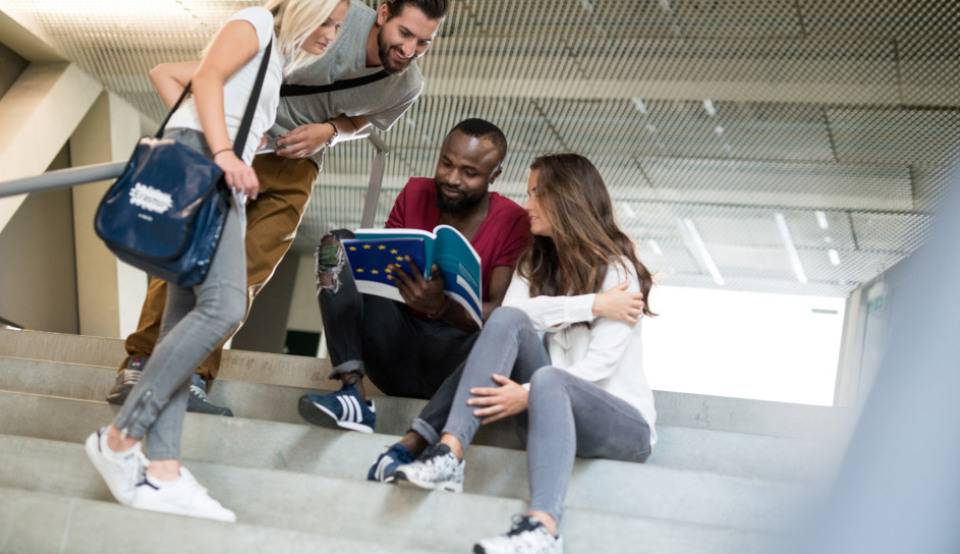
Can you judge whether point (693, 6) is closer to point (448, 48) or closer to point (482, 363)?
point (448, 48)

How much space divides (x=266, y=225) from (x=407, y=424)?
610 mm

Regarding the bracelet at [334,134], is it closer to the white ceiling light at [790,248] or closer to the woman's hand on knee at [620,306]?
the woman's hand on knee at [620,306]

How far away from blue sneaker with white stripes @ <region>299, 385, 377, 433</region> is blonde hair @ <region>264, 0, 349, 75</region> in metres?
0.75

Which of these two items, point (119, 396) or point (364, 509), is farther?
point (119, 396)

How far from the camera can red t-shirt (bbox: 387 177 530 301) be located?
2.61 m

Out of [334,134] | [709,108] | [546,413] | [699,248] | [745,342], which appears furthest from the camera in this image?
[745,342]

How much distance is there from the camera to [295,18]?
198 cm

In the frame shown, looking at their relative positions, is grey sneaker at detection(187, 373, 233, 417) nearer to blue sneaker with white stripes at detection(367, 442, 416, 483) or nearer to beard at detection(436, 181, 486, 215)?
blue sneaker with white stripes at detection(367, 442, 416, 483)

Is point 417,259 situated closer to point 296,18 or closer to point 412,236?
point 412,236

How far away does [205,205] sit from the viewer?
5.70 feet

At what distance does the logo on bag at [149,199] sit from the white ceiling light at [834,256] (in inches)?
337

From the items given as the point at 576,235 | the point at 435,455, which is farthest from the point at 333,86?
the point at 435,455

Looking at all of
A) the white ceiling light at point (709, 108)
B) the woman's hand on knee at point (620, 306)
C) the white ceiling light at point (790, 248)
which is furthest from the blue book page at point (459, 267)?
the white ceiling light at point (790, 248)

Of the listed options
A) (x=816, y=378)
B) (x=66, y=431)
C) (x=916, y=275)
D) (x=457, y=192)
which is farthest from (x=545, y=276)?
(x=816, y=378)
